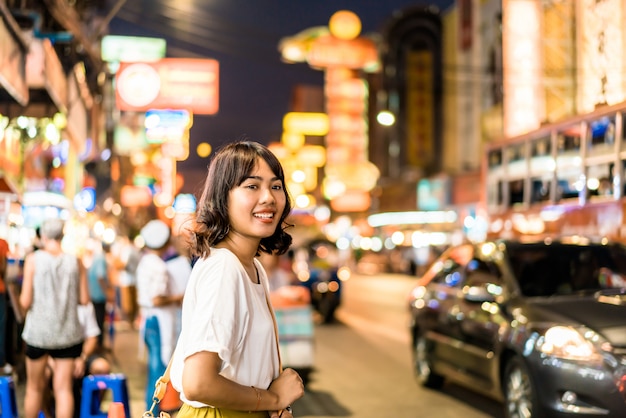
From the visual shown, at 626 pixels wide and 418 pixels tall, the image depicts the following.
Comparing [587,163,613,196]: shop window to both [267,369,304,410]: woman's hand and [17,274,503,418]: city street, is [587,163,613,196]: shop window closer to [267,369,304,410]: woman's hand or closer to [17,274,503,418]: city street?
[17,274,503,418]: city street

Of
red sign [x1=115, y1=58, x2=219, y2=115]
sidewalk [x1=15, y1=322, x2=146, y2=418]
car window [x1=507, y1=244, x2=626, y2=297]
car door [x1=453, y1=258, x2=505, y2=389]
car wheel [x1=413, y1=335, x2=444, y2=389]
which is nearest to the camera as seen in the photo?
car door [x1=453, y1=258, x2=505, y2=389]

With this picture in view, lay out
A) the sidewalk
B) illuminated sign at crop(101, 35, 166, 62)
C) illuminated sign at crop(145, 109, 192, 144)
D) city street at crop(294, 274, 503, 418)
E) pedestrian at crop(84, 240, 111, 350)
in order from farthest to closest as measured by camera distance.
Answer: illuminated sign at crop(145, 109, 192, 144)
illuminated sign at crop(101, 35, 166, 62)
pedestrian at crop(84, 240, 111, 350)
the sidewalk
city street at crop(294, 274, 503, 418)

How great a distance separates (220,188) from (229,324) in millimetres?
503

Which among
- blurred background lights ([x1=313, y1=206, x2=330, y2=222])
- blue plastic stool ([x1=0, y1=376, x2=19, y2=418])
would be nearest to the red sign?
blue plastic stool ([x1=0, y1=376, x2=19, y2=418])

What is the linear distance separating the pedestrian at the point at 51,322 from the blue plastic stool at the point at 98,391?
1.31 feet

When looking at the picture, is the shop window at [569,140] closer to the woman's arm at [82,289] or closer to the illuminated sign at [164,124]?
the woman's arm at [82,289]

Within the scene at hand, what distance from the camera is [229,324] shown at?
2.45 meters

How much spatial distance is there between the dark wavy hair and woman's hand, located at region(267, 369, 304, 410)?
0.49m

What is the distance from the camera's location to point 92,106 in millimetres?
23047

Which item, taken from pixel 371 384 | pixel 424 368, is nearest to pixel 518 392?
pixel 424 368

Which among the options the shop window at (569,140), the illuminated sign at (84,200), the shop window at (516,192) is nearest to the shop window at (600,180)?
the shop window at (569,140)

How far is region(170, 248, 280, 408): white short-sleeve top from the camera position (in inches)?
96.0

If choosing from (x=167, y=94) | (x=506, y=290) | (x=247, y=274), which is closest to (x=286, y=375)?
(x=247, y=274)

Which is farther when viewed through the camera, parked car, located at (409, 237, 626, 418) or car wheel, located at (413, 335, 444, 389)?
car wheel, located at (413, 335, 444, 389)
